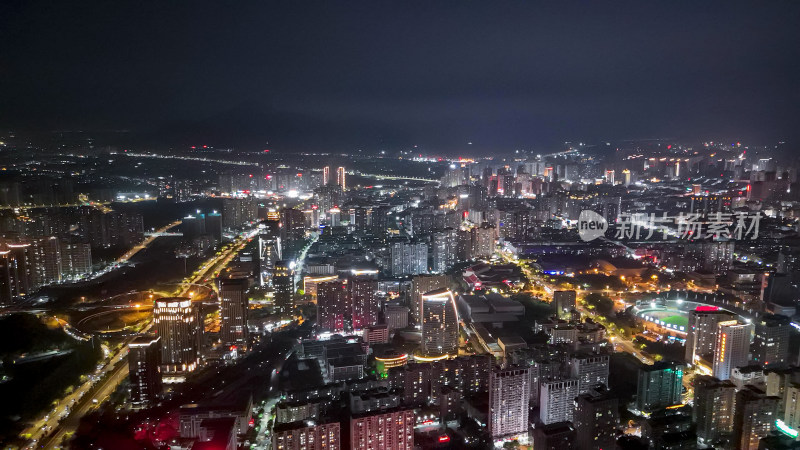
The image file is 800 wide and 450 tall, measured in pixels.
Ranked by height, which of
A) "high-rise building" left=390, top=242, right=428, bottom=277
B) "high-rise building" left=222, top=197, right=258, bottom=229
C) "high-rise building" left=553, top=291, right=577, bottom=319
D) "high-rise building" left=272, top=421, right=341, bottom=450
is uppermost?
"high-rise building" left=222, top=197, right=258, bottom=229

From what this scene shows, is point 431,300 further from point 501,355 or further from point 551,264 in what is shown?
point 551,264

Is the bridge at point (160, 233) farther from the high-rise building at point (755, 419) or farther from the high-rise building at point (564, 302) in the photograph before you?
the high-rise building at point (755, 419)

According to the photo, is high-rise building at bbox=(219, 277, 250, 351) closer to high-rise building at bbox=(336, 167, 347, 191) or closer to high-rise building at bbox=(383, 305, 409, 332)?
high-rise building at bbox=(383, 305, 409, 332)

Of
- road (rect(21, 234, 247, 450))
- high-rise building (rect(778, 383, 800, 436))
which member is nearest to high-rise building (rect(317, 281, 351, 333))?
road (rect(21, 234, 247, 450))

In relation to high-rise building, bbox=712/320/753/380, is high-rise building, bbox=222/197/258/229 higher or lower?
higher

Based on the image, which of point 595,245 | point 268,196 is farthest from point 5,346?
point 268,196

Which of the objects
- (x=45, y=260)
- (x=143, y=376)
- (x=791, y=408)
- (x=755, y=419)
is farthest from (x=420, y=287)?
(x=45, y=260)
